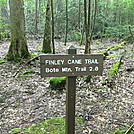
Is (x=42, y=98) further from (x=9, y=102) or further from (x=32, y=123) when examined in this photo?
(x=32, y=123)

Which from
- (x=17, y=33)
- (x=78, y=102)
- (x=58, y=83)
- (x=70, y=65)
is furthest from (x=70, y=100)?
(x=17, y=33)

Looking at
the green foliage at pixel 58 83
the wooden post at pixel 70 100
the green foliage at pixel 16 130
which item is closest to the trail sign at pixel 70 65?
the wooden post at pixel 70 100

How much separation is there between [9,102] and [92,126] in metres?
2.88

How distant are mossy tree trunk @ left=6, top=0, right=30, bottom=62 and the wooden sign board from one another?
6356 millimetres

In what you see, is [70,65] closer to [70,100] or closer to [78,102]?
[70,100]

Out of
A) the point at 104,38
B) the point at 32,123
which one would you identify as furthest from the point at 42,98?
the point at 104,38

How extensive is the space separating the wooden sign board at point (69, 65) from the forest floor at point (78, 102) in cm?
164

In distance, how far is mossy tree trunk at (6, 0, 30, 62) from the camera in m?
8.58

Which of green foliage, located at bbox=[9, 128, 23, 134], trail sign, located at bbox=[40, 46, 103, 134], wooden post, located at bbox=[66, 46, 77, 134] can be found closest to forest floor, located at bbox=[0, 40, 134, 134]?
green foliage, located at bbox=[9, 128, 23, 134]

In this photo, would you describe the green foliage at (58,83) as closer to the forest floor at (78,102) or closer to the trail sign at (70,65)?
the forest floor at (78,102)

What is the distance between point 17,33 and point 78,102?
569cm

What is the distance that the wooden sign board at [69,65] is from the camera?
280 cm

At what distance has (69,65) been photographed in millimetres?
2842

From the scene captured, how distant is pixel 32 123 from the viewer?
4027 millimetres
